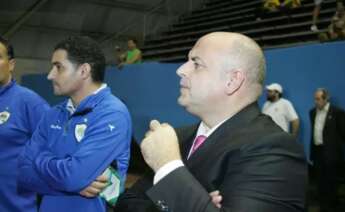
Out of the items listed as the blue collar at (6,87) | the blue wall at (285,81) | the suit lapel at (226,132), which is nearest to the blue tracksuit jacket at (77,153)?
the blue collar at (6,87)

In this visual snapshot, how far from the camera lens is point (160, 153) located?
1.21 meters

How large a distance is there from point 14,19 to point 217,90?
37.1 ft

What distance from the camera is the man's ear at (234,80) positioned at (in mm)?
1300

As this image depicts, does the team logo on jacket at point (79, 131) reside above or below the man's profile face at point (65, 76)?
below

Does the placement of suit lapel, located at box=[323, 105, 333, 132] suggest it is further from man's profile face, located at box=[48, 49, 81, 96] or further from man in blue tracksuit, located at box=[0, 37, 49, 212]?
man's profile face, located at box=[48, 49, 81, 96]

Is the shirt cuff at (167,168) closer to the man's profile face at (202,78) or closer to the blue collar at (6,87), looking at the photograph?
the man's profile face at (202,78)

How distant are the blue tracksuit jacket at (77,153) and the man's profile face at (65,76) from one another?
0.26 ft

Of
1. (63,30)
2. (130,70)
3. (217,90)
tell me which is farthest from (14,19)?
(217,90)

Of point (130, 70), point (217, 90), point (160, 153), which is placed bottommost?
point (130, 70)

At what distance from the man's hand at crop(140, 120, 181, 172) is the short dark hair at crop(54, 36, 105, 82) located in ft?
2.71

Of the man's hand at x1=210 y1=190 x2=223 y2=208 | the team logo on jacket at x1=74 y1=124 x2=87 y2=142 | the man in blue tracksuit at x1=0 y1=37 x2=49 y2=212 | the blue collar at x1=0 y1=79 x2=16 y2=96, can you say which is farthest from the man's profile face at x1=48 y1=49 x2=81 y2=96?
the man's hand at x1=210 y1=190 x2=223 y2=208

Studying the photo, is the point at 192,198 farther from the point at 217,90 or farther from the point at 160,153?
the point at 217,90

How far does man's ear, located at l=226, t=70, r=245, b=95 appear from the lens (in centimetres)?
130

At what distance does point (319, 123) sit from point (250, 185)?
4225 mm
